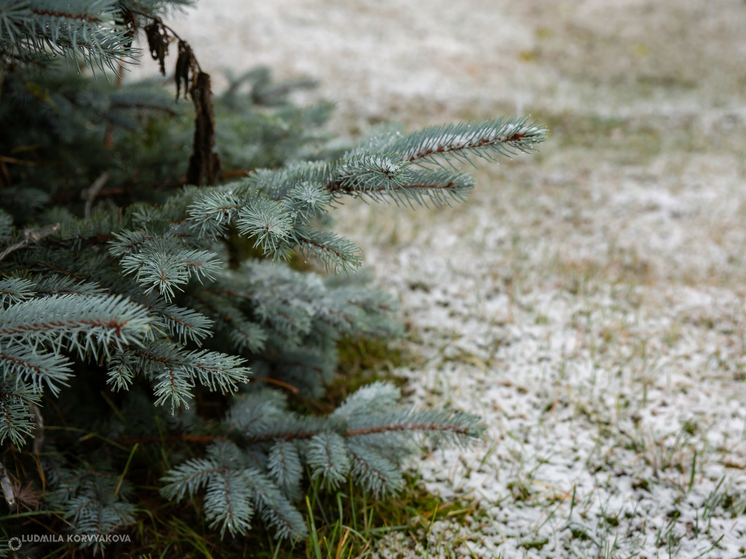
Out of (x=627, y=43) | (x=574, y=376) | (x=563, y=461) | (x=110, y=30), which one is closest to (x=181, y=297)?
(x=110, y=30)

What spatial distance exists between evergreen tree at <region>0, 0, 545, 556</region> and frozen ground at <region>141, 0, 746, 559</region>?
19.5 inches

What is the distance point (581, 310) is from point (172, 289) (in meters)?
2.51

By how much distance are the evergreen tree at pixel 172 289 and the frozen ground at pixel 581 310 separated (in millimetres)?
496

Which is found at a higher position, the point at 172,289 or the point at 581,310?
the point at 172,289

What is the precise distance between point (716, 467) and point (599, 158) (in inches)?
196

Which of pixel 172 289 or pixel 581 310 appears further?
pixel 581 310

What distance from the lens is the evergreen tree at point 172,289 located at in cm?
114

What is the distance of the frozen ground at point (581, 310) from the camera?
5.83ft

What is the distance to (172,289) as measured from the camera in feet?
5.33

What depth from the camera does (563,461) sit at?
6.55 ft

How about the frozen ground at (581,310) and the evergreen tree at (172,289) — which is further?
the frozen ground at (581,310)

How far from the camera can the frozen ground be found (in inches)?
70.0

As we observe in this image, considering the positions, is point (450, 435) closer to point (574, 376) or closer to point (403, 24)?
point (574, 376)

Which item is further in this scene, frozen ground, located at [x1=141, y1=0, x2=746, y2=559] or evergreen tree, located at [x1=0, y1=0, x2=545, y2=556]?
frozen ground, located at [x1=141, y1=0, x2=746, y2=559]
